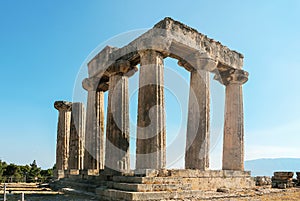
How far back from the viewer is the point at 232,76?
22969 mm

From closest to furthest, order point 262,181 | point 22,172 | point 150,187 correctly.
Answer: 1. point 150,187
2. point 262,181
3. point 22,172

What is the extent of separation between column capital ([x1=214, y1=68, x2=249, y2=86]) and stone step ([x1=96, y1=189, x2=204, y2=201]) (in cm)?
1051

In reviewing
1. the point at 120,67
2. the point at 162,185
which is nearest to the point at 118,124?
the point at 120,67

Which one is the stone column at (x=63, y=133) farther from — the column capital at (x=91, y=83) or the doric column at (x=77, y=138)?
the column capital at (x=91, y=83)

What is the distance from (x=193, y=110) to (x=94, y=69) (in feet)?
28.9

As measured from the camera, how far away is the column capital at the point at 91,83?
24.5m

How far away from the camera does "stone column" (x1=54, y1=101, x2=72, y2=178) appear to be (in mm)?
31141

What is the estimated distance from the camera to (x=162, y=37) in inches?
683

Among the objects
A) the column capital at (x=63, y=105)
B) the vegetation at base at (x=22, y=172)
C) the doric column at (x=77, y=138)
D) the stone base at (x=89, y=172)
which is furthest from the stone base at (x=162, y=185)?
the vegetation at base at (x=22, y=172)

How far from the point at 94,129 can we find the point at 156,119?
28.5ft

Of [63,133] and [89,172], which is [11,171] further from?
[89,172]

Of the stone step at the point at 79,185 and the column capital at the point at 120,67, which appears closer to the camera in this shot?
the stone step at the point at 79,185

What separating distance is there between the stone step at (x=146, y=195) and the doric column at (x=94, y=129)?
8621mm

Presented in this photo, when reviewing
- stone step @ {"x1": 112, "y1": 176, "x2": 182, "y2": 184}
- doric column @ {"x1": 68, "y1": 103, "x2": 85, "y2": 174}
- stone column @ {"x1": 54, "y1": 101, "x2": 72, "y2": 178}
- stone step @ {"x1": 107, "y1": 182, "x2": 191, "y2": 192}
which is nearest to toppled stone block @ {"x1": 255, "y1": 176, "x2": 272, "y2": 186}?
stone step @ {"x1": 107, "y1": 182, "x2": 191, "y2": 192}
